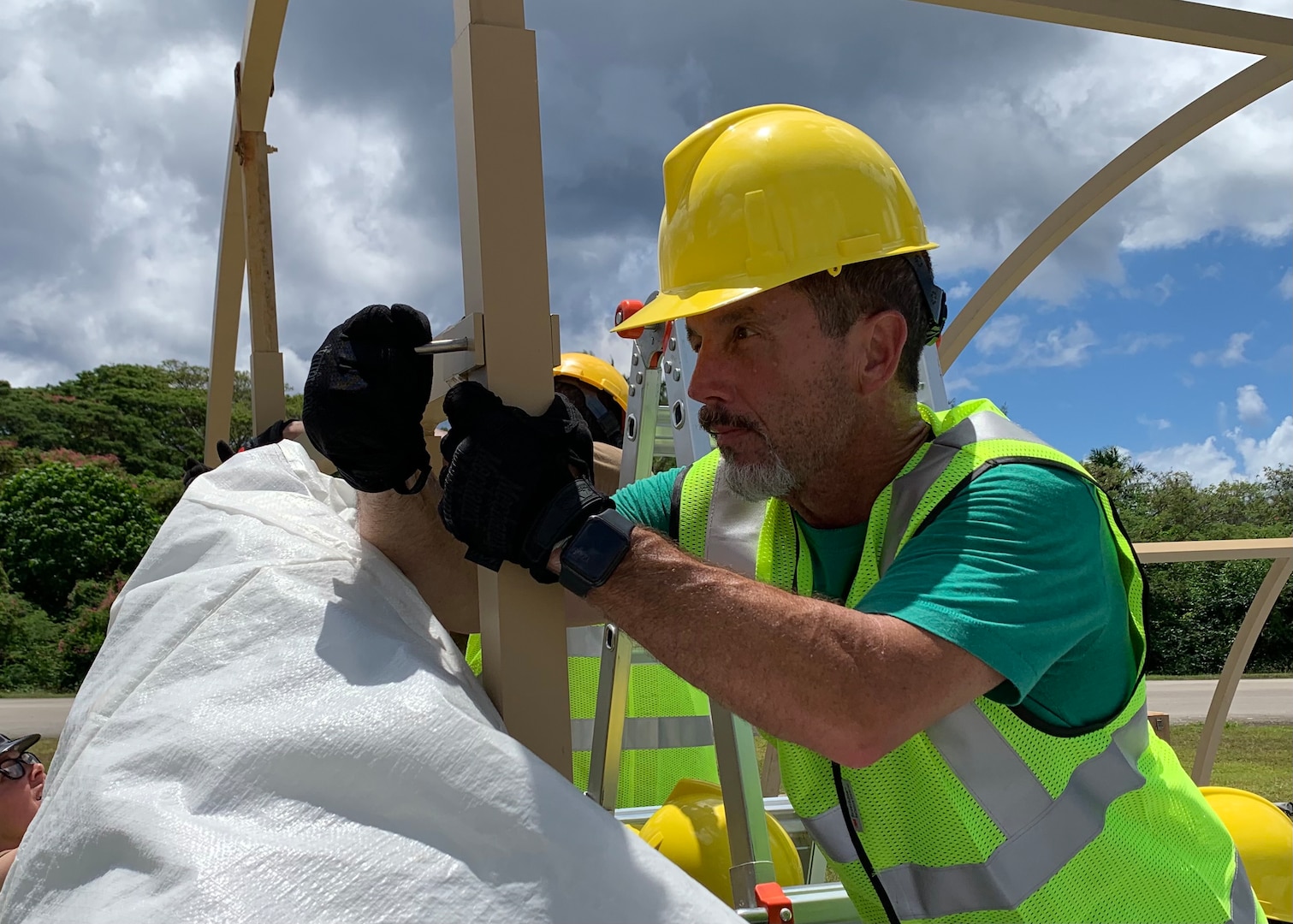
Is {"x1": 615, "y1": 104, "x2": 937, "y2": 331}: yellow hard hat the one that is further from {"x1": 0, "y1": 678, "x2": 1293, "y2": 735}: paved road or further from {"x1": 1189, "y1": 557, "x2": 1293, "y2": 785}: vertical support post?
{"x1": 0, "y1": 678, "x2": 1293, "y2": 735}: paved road

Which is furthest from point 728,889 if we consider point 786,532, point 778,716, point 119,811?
point 119,811

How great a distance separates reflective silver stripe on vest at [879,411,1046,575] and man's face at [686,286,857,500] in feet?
0.57

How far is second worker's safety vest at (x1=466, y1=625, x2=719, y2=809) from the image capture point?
3203mm

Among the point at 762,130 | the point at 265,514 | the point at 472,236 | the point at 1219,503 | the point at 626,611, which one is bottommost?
the point at 1219,503

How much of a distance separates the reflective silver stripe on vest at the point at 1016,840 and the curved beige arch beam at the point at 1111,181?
8.68 ft

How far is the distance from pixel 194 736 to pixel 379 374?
627 millimetres

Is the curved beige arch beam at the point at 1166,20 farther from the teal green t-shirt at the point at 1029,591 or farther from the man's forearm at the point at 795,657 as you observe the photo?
the man's forearm at the point at 795,657

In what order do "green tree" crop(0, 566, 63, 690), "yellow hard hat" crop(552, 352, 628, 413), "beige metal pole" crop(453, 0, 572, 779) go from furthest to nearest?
"green tree" crop(0, 566, 63, 690) → "yellow hard hat" crop(552, 352, 628, 413) → "beige metal pole" crop(453, 0, 572, 779)

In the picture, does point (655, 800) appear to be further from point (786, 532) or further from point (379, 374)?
point (379, 374)

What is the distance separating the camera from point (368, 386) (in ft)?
5.10

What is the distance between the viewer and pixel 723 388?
1.87m

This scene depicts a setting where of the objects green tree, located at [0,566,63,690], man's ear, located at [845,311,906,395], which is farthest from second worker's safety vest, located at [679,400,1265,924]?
green tree, located at [0,566,63,690]

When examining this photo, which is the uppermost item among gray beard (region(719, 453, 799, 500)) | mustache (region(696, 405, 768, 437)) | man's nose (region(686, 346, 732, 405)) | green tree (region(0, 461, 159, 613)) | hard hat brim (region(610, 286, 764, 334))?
hard hat brim (region(610, 286, 764, 334))

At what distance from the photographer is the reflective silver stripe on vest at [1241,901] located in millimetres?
1778
